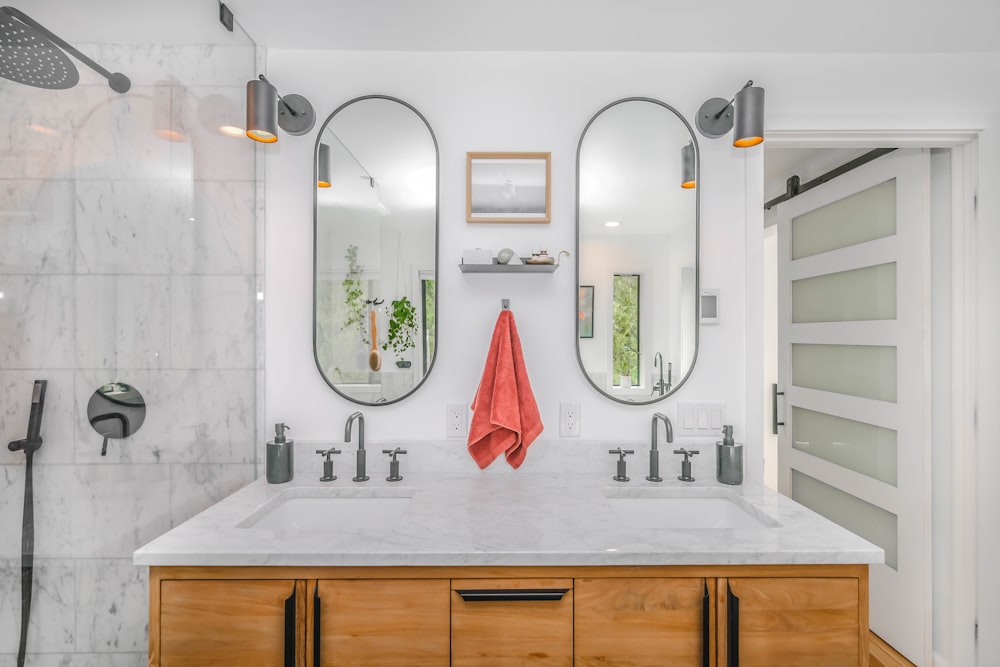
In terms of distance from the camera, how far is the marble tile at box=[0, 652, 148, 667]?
45.1 inches

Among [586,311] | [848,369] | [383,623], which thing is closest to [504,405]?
[586,311]

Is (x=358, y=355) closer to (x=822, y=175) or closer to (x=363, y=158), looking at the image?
(x=363, y=158)

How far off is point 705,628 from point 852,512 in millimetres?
1596

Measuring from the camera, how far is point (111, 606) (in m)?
1.36

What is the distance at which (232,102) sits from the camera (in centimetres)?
164

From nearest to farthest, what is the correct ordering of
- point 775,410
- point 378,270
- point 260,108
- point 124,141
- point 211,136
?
point 124,141 → point 260,108 → point 211,136 → point 378,270 → point 775,410

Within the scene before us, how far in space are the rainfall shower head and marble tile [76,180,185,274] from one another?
228 mm

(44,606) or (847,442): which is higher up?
(847,442)

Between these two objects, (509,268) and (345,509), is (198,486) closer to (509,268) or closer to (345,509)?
(345,509)

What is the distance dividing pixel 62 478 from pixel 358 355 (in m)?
0.83

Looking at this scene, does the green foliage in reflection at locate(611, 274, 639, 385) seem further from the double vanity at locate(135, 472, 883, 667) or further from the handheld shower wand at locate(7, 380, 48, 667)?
the handheld shower wand at locate(7, 380, 48, 667)

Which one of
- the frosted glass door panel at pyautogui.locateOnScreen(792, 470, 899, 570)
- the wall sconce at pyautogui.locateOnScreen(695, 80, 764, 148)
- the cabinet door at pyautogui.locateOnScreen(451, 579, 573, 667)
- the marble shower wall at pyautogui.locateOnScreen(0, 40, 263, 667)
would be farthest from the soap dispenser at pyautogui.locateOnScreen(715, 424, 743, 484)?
the marble shower wall at pyautogui.locateOnScreen(0, 40, 263, 667)

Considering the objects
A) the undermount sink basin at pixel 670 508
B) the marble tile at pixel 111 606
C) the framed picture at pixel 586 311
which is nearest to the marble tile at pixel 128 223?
the marble tile at pixel 111 606

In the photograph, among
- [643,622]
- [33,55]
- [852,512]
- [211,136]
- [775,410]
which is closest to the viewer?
[33,55]
